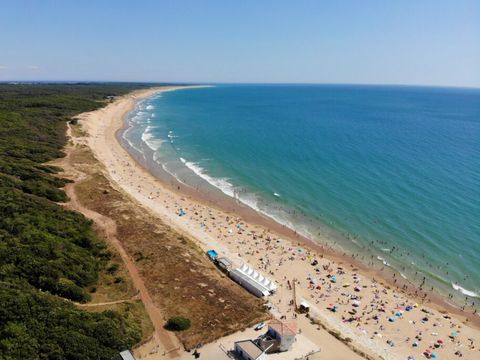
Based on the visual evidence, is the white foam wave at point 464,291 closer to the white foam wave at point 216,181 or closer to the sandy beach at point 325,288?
the sandy beach at point 325,288

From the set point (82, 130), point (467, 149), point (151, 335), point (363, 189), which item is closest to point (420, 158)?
point (467, 149)

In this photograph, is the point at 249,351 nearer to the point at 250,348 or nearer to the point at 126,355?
the point at 250,348

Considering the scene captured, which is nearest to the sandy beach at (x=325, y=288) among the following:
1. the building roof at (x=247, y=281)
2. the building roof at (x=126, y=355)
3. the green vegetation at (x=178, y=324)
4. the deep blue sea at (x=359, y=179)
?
the building roof at (x=247, y=281)

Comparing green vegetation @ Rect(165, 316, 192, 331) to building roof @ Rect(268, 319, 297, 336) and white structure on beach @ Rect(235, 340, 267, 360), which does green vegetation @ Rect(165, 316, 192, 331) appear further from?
building roof @ Rect(268, 319, 297, 336)

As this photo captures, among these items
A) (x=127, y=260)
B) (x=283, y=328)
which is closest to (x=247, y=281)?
(x=283, y=328)

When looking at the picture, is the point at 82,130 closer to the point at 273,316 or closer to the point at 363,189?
the point at 363,189

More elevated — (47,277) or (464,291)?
(47,277)

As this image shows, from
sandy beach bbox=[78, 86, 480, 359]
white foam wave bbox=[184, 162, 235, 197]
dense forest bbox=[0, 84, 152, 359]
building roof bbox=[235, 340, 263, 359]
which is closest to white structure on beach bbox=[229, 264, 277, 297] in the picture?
sandy beach bbox=[78, 86, 480, 359]
